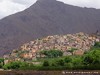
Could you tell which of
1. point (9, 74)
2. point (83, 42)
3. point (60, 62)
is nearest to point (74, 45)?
point (83, 42)

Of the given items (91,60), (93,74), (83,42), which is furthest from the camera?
(83,42)

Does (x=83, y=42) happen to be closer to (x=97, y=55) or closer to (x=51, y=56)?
(x=51, y=56)

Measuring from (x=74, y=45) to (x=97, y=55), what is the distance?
11335 cm

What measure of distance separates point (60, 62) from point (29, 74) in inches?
1651

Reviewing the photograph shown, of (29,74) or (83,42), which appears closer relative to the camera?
(29,74)

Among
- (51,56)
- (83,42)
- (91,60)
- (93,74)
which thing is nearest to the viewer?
(93,74)

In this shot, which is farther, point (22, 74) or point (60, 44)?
point (60, 44)

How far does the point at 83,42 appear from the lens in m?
194

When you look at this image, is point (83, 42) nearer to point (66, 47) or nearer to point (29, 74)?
point (66, 47)

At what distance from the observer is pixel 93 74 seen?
38375 mm

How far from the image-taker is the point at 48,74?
40.8 m

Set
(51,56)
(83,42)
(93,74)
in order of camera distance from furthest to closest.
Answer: (83,42) < (51,56) < (93,74)

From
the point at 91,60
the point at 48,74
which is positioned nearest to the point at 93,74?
the point at 48,74

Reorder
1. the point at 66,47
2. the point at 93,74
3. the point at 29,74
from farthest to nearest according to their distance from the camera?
the point at 66,47
the point at 29,74
the point at 93,74
